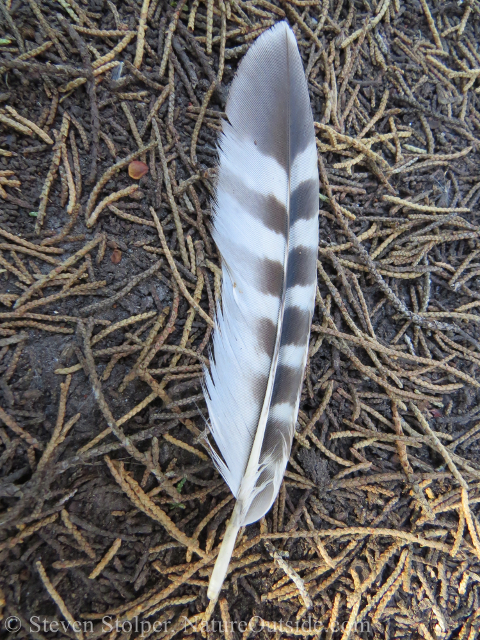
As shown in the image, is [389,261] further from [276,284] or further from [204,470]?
[204,470]

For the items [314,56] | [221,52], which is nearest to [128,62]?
[221,52]

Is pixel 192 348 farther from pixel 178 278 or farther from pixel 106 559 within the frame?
pixel 106 559

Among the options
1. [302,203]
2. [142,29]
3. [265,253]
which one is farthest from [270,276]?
[142,29]

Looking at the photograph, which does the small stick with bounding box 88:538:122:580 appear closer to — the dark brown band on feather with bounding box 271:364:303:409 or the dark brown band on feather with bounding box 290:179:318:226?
the dark brown band on feather with bounding box 271:364:303:409

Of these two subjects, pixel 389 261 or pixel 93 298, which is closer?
pixel 93 298

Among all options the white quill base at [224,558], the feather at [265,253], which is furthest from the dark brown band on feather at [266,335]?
the white quill base at [224,558]

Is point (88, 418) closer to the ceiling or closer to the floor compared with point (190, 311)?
closer to the floor
